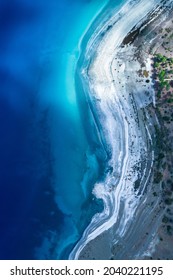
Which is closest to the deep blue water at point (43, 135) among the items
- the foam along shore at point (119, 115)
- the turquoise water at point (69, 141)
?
the turquoise water at point (69, 141)

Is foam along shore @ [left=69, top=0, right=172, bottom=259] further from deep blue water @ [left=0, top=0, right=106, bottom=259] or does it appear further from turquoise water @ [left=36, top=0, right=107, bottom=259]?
deep blue water @ [left=0, top=0, right=106, bottom=259]

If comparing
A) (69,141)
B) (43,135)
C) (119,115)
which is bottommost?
(69,141)

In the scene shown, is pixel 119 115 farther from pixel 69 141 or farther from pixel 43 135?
pixel 43 135

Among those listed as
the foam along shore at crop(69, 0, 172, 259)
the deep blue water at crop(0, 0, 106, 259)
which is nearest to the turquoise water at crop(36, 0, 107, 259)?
the deep blue water at crop(0, 0, 106, 259)

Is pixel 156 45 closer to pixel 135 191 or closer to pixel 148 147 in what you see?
pixel 148 147

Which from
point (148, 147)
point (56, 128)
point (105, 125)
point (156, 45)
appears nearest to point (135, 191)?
point (148, 147)

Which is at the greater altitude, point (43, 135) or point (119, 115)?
point (43, 135)

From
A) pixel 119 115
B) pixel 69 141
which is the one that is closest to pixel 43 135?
pixel 69 141
